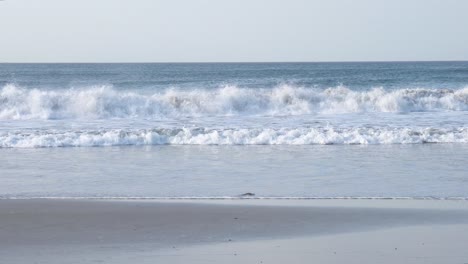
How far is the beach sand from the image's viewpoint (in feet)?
22.4

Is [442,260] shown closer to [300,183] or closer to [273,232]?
[273,232]

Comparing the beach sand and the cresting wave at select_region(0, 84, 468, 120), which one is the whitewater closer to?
the cresting wave at select_region(0, 84, 468, 120)

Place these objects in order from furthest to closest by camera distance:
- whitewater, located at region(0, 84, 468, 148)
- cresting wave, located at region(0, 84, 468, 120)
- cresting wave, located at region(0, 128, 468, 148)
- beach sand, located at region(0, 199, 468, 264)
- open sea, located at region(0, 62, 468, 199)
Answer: cresting wave, located at region(0, 84, 468, 120) < whitewater, located at region(0, 84, 468, 148) < cresting wave, located at region(0, 128, 468, 148) < open sea, located at region(0, 62, 468, 199) < beach sand, located at region(0, 199, 468, 264)

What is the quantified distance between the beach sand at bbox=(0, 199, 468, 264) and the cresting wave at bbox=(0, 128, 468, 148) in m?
7.25

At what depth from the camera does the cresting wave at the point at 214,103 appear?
2536 cm

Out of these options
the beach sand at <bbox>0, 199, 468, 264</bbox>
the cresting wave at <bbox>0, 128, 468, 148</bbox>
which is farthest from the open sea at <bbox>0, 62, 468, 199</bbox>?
the beach sand at <bbox>0, 199, 468, 264</bbox>

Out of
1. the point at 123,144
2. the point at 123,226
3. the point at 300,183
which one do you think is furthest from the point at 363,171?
the point at 123,144

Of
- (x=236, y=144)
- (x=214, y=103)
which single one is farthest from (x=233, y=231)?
(x=214, y=103)

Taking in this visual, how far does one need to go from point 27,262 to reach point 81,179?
5228 mm

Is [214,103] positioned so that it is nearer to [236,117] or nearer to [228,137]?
[236,117]

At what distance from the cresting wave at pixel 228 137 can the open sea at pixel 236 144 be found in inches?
1.0

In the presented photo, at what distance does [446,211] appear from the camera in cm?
901

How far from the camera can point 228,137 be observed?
57.4 ft

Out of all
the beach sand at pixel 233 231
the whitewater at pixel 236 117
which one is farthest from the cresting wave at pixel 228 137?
the beach sand at pixel 233 231
